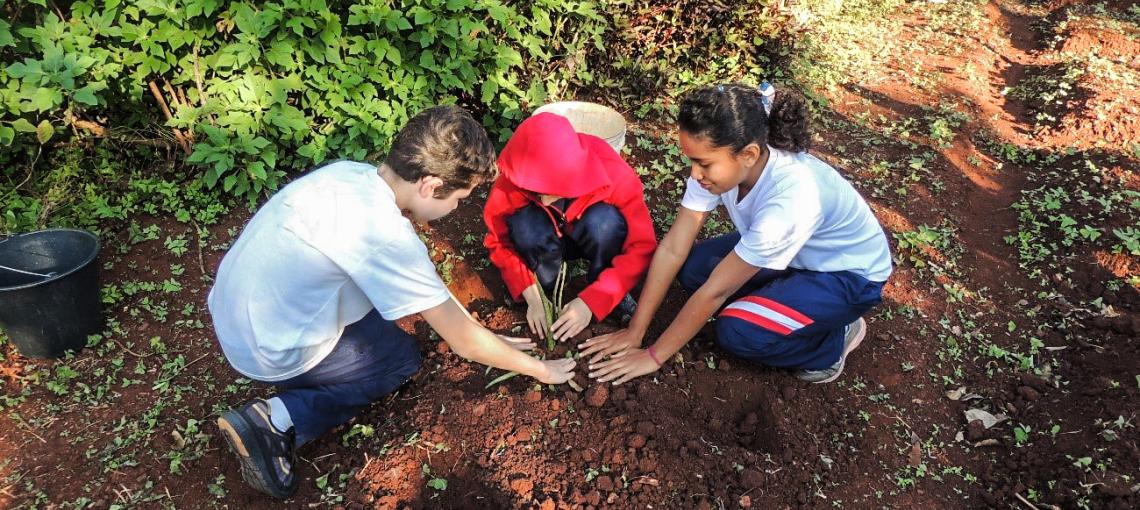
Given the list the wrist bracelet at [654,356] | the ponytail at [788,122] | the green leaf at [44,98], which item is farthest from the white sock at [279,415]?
the ponytail at [788,122]

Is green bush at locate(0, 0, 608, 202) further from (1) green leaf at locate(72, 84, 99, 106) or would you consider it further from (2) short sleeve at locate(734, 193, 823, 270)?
(2) short sleeve at locate(734, 193, 823, 270)

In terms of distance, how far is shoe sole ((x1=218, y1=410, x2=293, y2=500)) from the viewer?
1994 millimetres

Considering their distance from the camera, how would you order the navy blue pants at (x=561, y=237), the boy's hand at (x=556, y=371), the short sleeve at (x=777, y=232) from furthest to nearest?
the navy blue pants at (x=561, y=237) < the boy's hand at (x=556, y=371) < the short sleeve at (x=777, y=232)

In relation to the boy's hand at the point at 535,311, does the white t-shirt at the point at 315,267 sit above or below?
above

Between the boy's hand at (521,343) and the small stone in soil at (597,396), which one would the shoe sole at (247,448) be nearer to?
the boy's hand at (521,343)

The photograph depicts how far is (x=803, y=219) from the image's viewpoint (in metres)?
2.13

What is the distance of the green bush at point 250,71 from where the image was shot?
9.40 feet

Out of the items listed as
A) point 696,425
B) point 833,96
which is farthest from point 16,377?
point 833,96

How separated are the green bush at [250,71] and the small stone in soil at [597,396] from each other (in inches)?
70.9

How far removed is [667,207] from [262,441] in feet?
7.78

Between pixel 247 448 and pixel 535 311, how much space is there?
1183 millimetres

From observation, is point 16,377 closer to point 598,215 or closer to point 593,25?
point 598,215

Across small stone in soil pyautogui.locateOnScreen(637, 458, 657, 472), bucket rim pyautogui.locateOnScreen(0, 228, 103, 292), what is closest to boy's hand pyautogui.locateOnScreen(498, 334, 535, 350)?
small stone in soil pyautogui.locateOnScreen(637, 458, 657, 472)

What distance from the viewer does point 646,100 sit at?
4262mm
